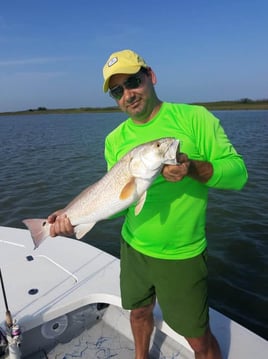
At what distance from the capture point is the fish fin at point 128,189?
2.84m

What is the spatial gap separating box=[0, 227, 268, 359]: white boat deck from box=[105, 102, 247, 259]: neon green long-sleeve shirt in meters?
1.19

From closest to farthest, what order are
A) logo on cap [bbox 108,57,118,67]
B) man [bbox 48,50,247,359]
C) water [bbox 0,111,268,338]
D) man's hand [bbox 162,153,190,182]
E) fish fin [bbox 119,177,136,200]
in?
man's hand [bbox 162,153,190,182], man [bbox 48,50,247,359], fish fin [bbox 119,177,136,200], logo on cap [bbox 108,57,118,67], water [bbox 0,111,268,338]

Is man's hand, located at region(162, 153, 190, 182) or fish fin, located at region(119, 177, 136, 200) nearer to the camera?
man's hand, located at region(162, 153, 190, 182)

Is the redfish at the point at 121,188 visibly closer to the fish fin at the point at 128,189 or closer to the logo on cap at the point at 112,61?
the fish fin at the point at 128,189

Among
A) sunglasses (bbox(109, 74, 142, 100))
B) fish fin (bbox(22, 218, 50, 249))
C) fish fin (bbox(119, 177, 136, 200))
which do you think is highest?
sunglasses (bbox(109, 74, 142, 100))

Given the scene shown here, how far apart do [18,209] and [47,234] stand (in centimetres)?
853

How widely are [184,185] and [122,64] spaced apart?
3.69ft

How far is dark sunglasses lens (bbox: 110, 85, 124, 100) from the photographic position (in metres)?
2.98

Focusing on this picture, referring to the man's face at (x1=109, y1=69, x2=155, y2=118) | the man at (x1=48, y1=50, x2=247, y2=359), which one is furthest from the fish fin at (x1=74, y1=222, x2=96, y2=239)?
the man's face at (x1=109, y1=69, x2=155, y2=118)

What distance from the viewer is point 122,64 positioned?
2914 millimetres

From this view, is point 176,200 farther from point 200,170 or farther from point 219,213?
point 219,213

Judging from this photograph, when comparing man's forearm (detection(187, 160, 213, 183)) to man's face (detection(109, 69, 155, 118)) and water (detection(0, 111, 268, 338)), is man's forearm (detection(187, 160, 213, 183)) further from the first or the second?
water (detection(0, 111, 268, 338))

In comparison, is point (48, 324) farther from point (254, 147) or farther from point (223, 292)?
point (254, 147)

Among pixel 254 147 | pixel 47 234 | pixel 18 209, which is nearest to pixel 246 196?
pixel 18 209
